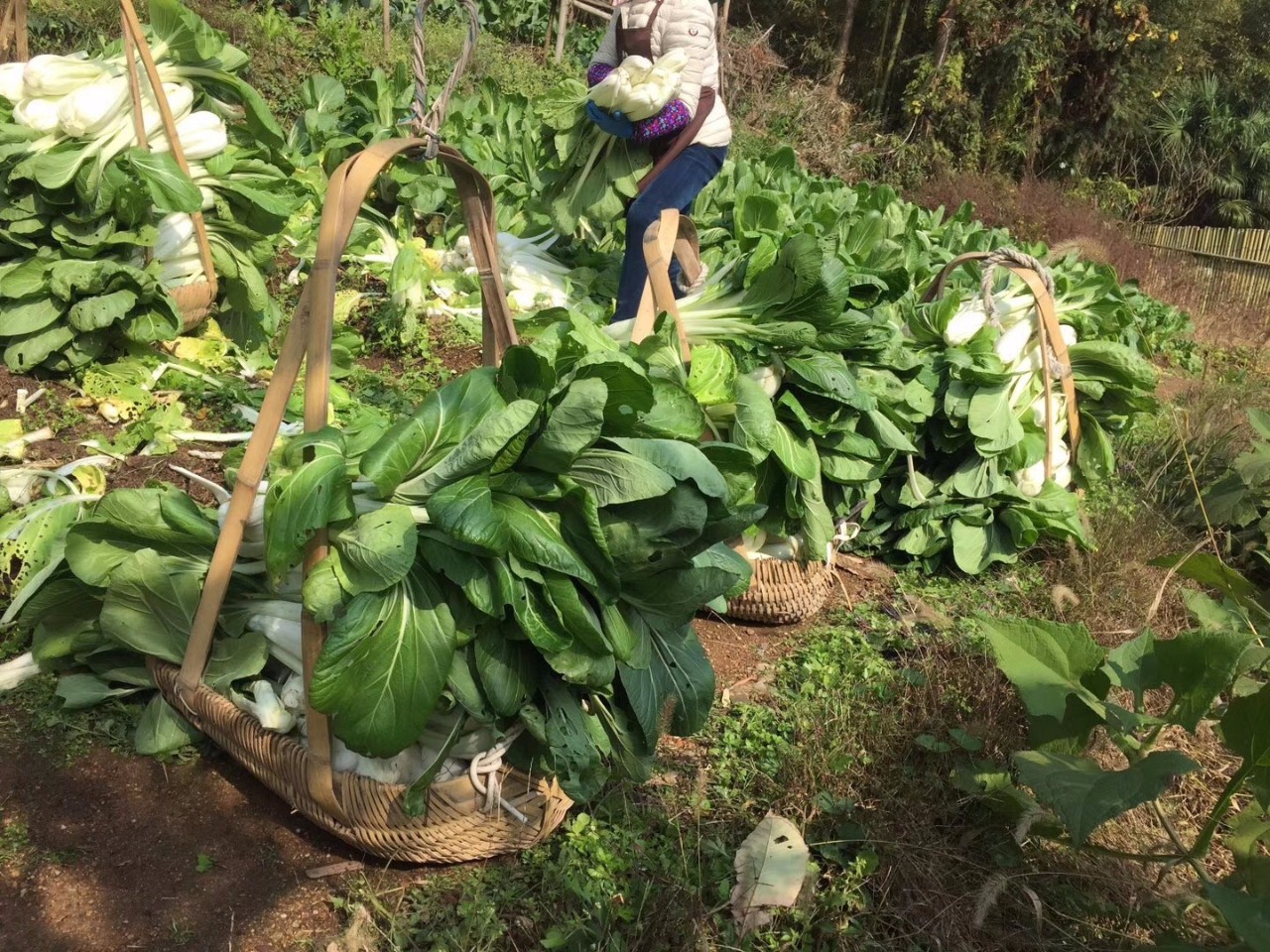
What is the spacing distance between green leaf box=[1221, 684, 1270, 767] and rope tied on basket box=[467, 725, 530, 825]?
160 centimetres

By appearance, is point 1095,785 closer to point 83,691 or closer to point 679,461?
point 679,461

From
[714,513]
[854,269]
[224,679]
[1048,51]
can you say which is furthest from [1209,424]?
[1048,51]

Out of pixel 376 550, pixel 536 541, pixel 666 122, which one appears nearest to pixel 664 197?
pixel 666 122

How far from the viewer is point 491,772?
2178 mm

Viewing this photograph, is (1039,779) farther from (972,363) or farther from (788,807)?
(972,363)

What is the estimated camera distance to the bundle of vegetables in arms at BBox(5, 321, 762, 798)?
6.41 ft

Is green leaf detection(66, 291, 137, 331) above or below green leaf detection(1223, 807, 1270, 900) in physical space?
above

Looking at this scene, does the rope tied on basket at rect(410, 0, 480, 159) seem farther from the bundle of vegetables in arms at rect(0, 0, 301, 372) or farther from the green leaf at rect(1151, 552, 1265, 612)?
the green leaf at rect(1151, 552, 1265, 612)

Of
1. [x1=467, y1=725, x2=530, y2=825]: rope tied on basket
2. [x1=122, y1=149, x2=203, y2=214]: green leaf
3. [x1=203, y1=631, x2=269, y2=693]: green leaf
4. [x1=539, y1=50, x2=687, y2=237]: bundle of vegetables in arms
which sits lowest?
[x1=467, y1=725, x2=530, y2=825]: rope tied on basket

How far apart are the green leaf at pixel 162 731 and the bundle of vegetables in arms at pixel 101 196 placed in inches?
77.1

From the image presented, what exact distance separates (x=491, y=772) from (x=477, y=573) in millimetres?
→ 503

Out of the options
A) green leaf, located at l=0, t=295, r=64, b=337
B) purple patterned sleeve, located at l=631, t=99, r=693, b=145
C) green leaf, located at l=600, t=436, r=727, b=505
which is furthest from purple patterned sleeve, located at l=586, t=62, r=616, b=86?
green leaf, located at l=600, t=436, r=727, b=505

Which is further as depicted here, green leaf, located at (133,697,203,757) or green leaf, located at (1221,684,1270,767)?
green leaf, located at (133,697,203,757)

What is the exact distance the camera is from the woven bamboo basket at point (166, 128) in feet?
11.9
